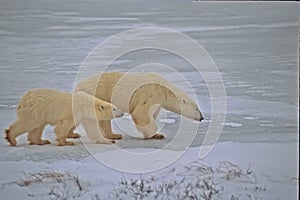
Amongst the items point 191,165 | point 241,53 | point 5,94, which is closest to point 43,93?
point 5,94

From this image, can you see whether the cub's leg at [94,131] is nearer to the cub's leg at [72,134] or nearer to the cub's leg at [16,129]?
the cub's leg at [72,134]

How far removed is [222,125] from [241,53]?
197mm

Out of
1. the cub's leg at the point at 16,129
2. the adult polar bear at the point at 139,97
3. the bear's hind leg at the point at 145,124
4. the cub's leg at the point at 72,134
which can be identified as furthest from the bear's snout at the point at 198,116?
the cub's leg at the point at 16,129

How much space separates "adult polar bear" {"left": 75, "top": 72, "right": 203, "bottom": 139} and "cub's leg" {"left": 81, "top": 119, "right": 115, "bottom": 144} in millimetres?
11

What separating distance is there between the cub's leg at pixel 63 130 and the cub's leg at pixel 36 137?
0.03 metres

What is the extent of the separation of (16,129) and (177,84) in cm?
43

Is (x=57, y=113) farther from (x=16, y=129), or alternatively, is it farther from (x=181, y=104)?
(x=181, y=104)

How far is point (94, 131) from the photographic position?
1.48m

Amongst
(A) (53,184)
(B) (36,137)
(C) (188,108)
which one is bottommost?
(A) (53,184)

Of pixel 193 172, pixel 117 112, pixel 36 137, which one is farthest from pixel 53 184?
pixel 193 172

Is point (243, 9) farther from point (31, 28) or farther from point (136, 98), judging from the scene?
point (31, 28)

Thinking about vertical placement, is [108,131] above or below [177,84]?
below

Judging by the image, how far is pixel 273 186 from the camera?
4.84 feet

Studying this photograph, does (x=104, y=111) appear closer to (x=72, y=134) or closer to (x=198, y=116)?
(x=72, y=134)
